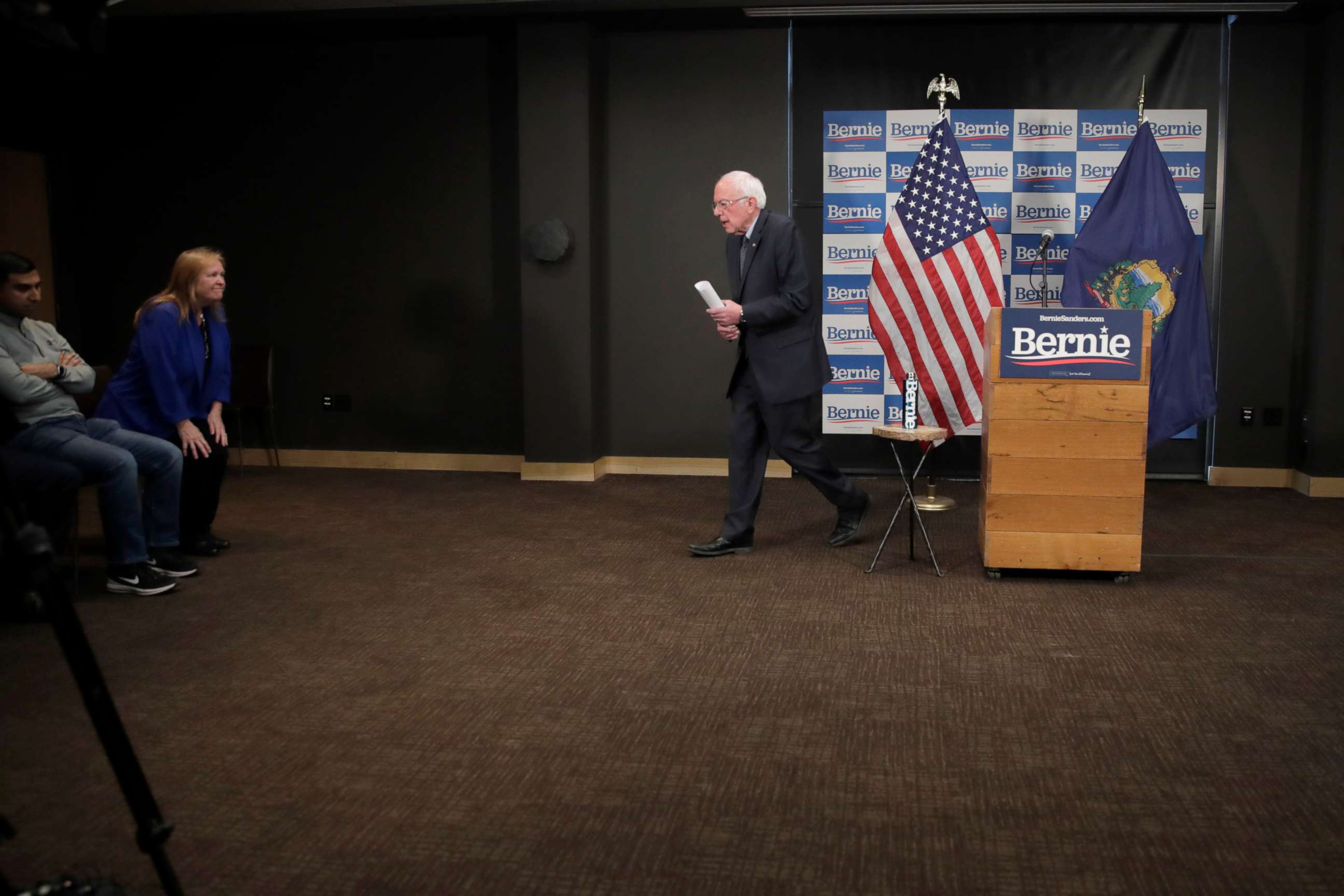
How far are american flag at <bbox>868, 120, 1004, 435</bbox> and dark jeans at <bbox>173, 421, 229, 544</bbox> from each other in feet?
11.0

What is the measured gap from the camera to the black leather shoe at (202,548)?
209 inches

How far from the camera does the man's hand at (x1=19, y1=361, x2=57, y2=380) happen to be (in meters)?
4.49

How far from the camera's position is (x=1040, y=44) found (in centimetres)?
707

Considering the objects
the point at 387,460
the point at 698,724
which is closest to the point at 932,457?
the point at 387,460

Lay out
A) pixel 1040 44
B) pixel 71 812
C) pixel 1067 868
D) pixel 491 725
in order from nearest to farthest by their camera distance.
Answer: pixel 1067 868 < pixel 71 812 < pixel 491 725 < pixel 1040 44

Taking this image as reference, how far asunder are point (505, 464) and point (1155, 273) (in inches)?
165

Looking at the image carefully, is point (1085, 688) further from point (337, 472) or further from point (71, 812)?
point (337, 472)

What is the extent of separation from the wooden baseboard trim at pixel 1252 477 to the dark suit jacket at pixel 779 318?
10.8ft

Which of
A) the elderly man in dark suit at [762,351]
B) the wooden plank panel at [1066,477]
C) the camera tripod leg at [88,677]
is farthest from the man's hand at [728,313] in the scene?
the camera tripod leg at [88,677]

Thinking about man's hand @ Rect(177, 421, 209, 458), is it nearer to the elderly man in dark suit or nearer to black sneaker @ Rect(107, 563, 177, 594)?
black sneaker @ Rect(107, 563, 177, 594)

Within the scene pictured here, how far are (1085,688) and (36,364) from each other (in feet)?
13.0

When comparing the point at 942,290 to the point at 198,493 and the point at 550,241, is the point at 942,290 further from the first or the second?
the point at 198,493

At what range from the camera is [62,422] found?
470 cm

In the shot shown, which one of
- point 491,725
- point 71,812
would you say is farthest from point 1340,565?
point 71,812
